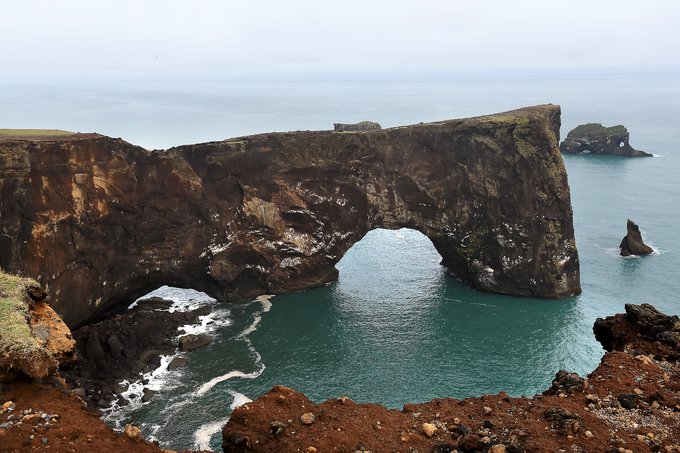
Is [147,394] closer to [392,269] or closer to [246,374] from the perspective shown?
[246,374]

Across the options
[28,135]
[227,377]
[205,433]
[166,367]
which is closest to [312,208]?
[227,377]

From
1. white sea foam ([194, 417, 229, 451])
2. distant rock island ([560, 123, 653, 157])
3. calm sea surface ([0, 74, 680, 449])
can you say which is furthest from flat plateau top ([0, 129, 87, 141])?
distant rock island ([560, 123, 653, 157])

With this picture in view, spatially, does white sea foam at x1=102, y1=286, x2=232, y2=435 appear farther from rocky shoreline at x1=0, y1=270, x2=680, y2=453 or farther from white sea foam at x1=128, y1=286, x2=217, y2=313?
rocky shoreline at x1=0, y1=270, x2=680, y2=453

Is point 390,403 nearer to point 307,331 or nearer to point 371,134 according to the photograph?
point 307,331

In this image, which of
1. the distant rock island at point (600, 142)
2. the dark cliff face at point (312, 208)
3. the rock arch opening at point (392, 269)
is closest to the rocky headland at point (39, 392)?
the dark cliff face at point (312, 208)

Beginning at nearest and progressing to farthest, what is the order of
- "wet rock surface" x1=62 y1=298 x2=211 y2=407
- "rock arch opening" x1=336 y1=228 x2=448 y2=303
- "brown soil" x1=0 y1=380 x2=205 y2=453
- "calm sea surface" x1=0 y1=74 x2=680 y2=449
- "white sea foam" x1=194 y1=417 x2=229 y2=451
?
"brown soil" x1=0 y1=380 x2=205 y2=453
"white sea foam" x1=194 y1=417 x2=229 y2=451
"calm sea surface" x1=0 y1=74 x2=680 y2=449
"wet rock surface" x1=62 y1=298 x2=211 y2=407
"rock arch opening" x1=336 y1=228 x2=448 y2=303

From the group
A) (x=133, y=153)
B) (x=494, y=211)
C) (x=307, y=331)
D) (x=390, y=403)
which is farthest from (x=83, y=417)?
(x=494, y=211)
